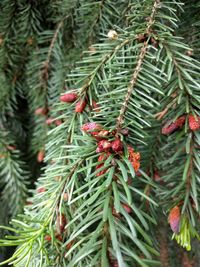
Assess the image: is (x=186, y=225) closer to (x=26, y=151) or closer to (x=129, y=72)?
(x=129, y=72)

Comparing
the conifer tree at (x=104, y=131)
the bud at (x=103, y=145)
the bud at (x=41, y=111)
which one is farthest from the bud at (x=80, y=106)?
the bud at (x=41, y=111)

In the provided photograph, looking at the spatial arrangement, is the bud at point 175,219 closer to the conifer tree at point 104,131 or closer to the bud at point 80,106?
the conifer tree at point 104,131

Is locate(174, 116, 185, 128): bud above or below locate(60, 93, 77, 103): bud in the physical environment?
below

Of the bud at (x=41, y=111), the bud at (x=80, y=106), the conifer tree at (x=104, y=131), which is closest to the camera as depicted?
the conifer tree at (x=104, y=131)

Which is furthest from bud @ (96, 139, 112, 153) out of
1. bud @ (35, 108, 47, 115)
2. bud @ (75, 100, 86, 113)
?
bud @ (35, 108, 47, 115)

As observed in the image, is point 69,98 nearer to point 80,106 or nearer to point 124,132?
point 80,106

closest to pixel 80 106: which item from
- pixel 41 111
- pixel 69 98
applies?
pixel 69 98

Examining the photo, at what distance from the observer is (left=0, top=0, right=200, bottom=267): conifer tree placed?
30 centimetres

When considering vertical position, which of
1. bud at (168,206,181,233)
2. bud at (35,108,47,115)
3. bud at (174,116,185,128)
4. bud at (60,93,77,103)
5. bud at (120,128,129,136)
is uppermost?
bud at (35,108,47,115)

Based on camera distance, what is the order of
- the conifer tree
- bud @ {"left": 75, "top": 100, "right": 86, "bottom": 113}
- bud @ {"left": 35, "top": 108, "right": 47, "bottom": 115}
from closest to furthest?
the conifer tree, bud @ {"left": 75, "top": 100, "right": 86, "bottom": 113}, bud @ {"left": 35, "top": 108, "right": 47, "bottom": 115}

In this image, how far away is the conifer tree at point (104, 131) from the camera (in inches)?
11.9

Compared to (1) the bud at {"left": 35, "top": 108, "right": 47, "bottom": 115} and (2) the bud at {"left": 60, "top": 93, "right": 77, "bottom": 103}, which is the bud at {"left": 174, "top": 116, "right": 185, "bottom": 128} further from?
(1) the bud at {"left": 35, "top": 108, "right": 47, "bottom": 115}

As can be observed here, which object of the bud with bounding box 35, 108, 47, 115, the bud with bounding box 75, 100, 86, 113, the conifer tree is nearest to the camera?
the conifer tree

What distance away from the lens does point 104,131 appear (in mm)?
327
